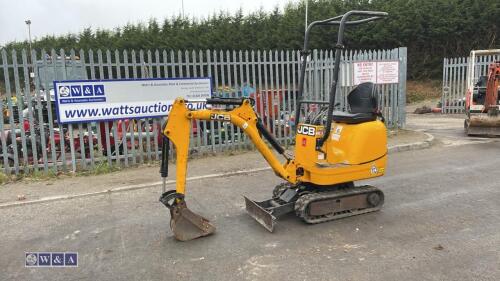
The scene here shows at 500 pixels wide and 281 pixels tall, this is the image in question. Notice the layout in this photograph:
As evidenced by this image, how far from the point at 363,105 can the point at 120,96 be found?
4.79 metres

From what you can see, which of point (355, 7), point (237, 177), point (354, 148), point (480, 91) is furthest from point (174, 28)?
point (354, 148)

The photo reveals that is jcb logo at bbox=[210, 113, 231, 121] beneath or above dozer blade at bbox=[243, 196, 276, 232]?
above

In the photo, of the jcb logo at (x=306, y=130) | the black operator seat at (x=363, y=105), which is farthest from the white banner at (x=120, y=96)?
the black operator seat at (x=363, y=105)

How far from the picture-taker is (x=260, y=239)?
4.75 metres

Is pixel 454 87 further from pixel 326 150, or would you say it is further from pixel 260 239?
pixel 260 239

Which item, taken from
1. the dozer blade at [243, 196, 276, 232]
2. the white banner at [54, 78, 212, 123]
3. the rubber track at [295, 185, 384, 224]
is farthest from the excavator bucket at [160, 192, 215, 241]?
the white banner at [54, 78, 212, 123]

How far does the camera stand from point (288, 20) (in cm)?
3106

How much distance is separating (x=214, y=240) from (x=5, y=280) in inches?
80.2

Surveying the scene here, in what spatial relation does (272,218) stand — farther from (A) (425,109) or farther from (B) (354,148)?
(A) (425,109)

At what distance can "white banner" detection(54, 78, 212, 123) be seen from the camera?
7.72 m

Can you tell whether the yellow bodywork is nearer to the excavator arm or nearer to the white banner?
the excavator arm

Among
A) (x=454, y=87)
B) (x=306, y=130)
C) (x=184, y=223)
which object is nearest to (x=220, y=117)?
(x=306, y=130)

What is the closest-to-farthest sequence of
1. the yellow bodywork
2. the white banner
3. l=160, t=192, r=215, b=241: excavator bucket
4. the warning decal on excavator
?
1. l=160, t=192, r=215, b=241: excavator bucket
2. the yellow bodywork
3. the warning decal on excavator
4. the white banner

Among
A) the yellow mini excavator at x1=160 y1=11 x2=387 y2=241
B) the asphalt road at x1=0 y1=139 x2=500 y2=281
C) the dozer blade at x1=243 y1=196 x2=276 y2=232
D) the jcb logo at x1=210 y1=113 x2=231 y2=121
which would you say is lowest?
the asphalt road at x1=0 y1=139 x2=500 y2=281
